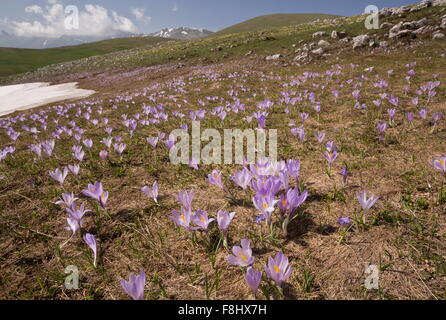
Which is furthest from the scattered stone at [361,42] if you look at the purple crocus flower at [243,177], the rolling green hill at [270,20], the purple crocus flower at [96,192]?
the rolling green hill at [270,20]

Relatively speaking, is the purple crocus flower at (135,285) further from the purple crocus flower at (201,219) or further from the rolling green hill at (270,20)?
the rolling green hill at (270,20)

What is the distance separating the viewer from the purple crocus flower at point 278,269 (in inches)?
66.4

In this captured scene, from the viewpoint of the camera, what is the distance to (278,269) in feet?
5.65

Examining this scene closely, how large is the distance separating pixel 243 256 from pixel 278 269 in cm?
28

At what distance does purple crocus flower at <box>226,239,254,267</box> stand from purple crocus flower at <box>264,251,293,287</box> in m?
0.16

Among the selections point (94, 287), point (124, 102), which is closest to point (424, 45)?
point (124, 102)

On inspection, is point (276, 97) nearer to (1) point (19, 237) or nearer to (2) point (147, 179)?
(2) point (147, 179)

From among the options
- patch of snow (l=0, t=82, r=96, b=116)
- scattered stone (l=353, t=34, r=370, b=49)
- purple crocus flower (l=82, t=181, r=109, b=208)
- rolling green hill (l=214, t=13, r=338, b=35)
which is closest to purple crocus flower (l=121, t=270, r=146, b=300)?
purple crocus flower (l=82, t=181, r=109, b=208)

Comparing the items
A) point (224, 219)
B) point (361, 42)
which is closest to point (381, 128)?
point (224, 219)

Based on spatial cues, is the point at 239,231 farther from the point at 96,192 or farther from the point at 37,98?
the point at 37,98

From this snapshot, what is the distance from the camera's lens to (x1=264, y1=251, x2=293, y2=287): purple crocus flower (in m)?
1.69

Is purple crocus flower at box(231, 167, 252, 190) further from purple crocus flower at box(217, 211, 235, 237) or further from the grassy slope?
purple crocus flower at box(217, 211, 235, 237)

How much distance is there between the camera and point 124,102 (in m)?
11.7

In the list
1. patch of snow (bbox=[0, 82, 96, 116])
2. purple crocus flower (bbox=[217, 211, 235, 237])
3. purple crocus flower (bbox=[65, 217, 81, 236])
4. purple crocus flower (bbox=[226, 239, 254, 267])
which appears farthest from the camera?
patch of snow (bbox=[0, 82, 96, 116])
